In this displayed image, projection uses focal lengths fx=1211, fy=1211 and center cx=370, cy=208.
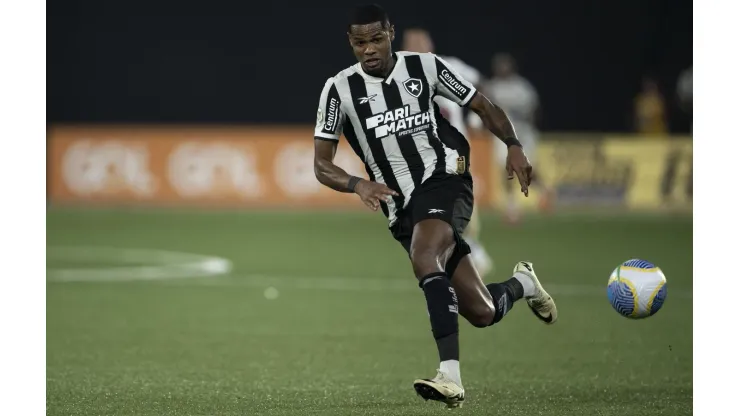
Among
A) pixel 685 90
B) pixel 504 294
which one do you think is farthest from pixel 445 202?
pixel 685 90

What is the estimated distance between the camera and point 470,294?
6652 mm

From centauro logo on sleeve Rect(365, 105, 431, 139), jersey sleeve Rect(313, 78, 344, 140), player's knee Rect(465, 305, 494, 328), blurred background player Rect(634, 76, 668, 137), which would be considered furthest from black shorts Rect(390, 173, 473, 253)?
blurred background player Rect(634, 76, 668, 137)

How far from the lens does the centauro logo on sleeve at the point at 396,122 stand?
655 centimetres

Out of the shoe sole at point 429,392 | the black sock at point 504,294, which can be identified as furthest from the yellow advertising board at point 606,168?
the shoe sole at point 429,392

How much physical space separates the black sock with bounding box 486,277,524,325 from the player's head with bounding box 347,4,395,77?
144cm

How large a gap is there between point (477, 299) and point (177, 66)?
67.9 feet

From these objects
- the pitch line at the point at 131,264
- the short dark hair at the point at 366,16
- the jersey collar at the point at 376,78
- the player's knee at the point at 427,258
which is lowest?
the pitch line at the point at 131,264

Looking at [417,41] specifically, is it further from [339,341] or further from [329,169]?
[329,169]

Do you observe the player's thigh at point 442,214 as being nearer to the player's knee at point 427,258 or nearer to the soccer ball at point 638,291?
the player's knee at point 427,258

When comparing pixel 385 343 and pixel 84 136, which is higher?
pixel 84 136

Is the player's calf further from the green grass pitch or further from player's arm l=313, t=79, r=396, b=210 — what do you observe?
player's arm l=313, t=79, r=396, b=210
